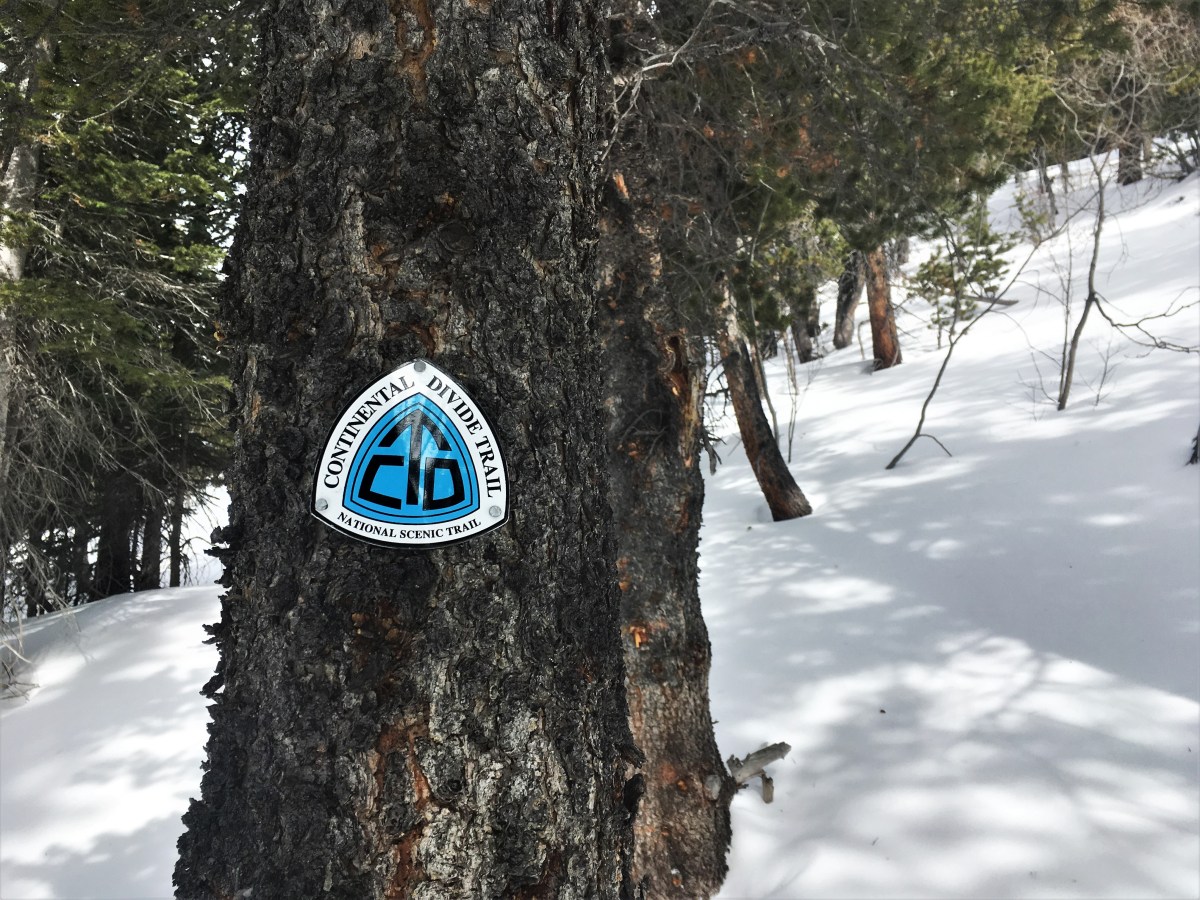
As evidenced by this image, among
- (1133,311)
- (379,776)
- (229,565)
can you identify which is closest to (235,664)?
(229,565)

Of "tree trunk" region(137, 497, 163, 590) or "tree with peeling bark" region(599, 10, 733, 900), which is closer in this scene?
"tree with peeling bark" region(599, 10, 733, 900)

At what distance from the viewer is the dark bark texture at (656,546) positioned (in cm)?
355

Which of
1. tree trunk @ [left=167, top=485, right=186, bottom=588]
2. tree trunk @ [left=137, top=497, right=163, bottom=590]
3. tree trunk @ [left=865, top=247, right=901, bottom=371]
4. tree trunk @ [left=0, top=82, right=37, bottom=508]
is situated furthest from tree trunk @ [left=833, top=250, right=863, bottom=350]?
tree trunk @ [left=0, top=82, right=37, bottom=508]

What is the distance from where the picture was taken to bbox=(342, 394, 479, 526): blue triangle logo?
1100 mm

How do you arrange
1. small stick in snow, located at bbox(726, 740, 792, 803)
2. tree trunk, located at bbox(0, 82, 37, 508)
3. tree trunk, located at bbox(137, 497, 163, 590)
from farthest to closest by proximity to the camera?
tree trunk, located at bbox(137, 497, 163, 590) < tree trunk, located at bbox(0, 82, 37, 508) < small stick in snow, located at bbox(726, 740, 792, 803)

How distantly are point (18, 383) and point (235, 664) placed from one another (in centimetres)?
626

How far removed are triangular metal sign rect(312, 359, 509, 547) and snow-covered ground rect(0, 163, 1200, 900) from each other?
2956 millimetres

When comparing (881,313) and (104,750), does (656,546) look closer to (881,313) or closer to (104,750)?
(104,750)

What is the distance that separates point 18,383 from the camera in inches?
246

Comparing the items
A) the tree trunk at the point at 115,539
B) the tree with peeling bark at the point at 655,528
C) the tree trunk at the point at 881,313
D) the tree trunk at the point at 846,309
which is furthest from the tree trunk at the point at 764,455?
the tree trunk at the point at 846,309

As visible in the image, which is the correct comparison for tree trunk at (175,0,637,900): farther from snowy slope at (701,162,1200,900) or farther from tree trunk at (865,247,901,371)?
tree trunk at (865,247,901,371)

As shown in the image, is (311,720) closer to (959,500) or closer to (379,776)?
(379,776)

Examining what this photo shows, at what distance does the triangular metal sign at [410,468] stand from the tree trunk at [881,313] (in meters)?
11.6

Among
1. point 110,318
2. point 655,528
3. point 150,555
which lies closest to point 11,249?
point 110,318
